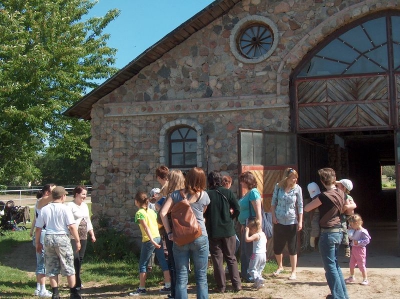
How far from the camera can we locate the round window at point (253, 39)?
11.5m

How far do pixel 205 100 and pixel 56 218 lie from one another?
5330 mm

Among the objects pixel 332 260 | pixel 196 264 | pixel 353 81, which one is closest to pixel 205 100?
pixel 353 81

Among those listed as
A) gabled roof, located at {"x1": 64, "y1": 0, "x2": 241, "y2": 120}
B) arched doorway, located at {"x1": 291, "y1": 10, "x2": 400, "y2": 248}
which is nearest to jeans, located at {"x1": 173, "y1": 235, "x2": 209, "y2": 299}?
arched doorway, located at {"x1": 291, "y1": 10, "x2": 400, "y2": 248}

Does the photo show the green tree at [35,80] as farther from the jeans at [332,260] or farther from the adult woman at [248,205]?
the jeans at [332,260]

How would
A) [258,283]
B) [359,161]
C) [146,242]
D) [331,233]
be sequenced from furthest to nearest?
[359,161] < [146,242] < [258,283] < [331,233]

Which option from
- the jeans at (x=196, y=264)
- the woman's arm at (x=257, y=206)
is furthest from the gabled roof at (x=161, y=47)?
the jeans at (x=196, y=264)

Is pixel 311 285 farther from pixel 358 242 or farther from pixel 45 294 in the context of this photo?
pixel 45 294

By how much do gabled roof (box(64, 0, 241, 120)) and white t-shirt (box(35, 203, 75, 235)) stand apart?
5044 millimetres

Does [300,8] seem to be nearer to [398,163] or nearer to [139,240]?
[398,163]

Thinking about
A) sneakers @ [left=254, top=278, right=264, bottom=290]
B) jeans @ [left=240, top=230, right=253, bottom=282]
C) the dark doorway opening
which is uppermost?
the dark doorway opening

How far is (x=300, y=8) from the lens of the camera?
11273 millimetres

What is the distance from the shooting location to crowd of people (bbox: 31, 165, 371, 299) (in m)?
6.32

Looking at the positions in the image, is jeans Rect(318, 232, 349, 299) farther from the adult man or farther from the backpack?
the adult man

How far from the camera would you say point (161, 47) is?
38.9 feet
